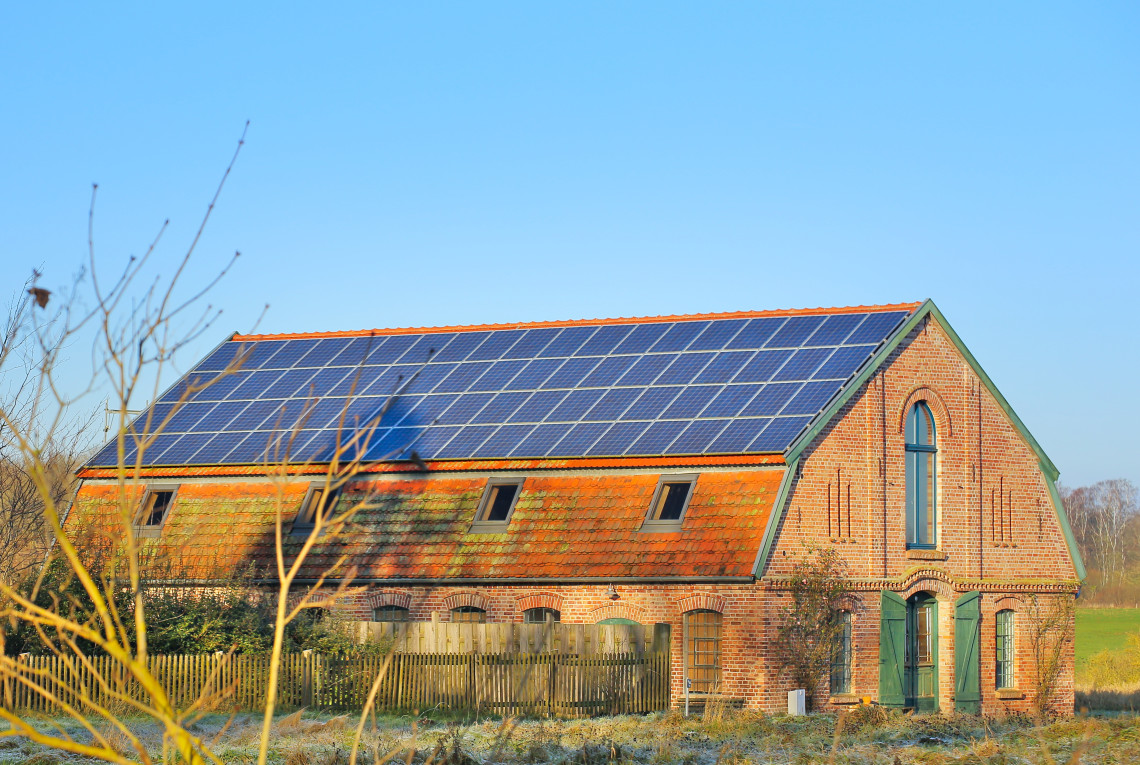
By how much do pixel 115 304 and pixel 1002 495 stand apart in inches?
1163

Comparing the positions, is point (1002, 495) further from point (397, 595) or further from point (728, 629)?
point (397, 595)

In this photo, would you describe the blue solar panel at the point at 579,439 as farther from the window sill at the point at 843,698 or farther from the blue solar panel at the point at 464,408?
the window sill at the point at 843,698

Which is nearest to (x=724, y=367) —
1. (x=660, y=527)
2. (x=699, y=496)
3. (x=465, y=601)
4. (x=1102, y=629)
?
(x=699, y=496)

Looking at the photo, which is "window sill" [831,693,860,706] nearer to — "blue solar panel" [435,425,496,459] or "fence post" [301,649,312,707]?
"blue solar panel" [435,425,496,459]

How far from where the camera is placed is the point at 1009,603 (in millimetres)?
32719

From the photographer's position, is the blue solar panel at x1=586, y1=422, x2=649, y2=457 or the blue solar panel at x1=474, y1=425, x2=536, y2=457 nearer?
the blue solar panel at x1=586, y1=422, x2=649, y2=457

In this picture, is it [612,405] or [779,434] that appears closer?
[779,434]

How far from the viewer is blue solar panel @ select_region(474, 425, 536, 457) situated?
105 feet

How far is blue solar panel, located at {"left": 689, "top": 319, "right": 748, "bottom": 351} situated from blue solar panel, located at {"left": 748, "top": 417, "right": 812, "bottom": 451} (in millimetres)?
4736

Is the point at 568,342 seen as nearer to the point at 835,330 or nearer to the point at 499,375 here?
the point at 499,375

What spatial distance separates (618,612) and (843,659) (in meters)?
4.75

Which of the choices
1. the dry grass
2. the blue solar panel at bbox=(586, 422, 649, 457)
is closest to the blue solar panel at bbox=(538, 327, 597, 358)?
the blue solar panel at bbox=(586, 422, 649, 457)

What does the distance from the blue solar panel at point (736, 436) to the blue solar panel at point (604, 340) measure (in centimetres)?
606

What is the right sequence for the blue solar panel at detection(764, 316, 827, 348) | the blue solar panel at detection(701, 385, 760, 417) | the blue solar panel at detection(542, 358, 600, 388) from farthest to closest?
1. the blue solar panel at detection(542, 358, 600, 388)
2. the blue solar panel at detection(764, 316, 827, 348)
3. the blue solar panel at detection(701, 385, 760, 417)
